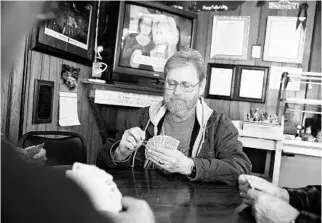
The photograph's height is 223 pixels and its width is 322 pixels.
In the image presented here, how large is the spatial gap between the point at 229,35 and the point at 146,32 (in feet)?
3.63

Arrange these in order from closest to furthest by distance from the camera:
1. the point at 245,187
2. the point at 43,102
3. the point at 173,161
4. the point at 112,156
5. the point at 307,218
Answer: the point at 307,218 < the point at 245,187 < the point at 173,161 < the point at 112,156 < the point at 43,102

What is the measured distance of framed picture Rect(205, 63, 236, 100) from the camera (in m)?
3.83

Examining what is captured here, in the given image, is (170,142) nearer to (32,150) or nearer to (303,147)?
(32,150)

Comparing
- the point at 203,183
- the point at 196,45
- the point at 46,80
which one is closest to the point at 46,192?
A: the point at 203,183

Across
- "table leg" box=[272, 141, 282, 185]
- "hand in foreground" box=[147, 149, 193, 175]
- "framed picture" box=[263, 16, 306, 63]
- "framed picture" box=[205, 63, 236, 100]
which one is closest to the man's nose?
"hand in foreground" box=[147, 149, 193, 175]

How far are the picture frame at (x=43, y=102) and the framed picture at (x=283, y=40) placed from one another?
2.45 m

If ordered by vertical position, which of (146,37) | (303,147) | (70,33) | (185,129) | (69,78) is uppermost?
(146,37)

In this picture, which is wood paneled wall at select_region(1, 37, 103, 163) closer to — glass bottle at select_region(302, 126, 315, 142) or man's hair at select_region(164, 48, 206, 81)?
man's hair at select_region(164, 48, 206, 81)

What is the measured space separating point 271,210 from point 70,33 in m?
2.14

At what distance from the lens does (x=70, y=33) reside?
258 cm

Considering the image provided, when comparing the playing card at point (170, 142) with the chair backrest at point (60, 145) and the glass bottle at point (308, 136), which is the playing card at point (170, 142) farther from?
the glass bottle at point (308, 136)

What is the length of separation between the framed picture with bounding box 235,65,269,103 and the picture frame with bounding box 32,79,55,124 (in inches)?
86.1

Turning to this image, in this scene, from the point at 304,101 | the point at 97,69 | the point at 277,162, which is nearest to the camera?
the point at 97,69

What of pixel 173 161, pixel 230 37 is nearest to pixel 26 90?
pixel 173 161
